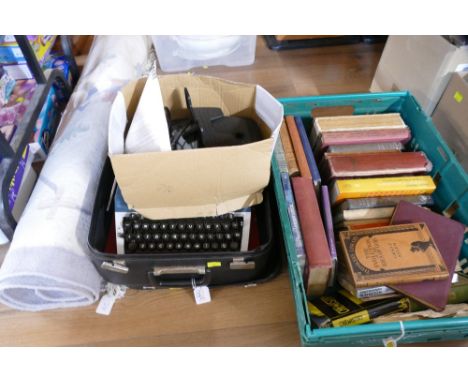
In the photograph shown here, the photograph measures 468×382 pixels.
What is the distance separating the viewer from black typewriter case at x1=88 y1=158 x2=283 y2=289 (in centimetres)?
73

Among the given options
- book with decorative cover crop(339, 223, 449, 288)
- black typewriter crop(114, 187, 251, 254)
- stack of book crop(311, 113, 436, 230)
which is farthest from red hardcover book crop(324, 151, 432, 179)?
black typewriter crop(114, 187, 251, 254)

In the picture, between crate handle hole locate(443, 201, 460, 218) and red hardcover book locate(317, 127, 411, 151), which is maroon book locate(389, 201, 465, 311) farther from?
red hardcover book locate(317, 127, 411, 151)

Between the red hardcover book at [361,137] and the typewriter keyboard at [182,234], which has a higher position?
the red hardcover book at [361,137]

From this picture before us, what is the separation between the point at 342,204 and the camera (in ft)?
2.69

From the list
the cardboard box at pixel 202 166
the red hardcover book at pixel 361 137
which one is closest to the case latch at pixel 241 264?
the cardboard box at pixel 202 166

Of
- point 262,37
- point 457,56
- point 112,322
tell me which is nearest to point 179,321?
point 112,322

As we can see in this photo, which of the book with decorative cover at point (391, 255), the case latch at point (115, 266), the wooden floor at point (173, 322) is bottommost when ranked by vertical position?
the wooden floor at point (173, 322)

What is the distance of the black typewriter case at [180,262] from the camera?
2.38 ft

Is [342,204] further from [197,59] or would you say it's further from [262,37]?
[262,37]

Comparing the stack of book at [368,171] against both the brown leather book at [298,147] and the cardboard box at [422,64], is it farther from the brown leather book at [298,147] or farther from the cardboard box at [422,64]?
the cardboard box at [422,64]

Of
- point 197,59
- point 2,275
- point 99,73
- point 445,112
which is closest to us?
point 2,275

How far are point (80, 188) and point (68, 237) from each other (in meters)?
0.13

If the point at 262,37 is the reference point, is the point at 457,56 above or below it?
above

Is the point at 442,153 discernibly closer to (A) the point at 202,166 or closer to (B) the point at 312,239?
(B) the point at 312,239
